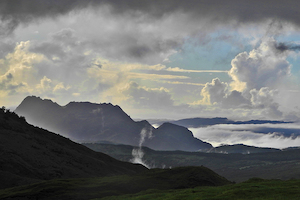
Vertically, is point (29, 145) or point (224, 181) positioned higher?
point (29, 145)

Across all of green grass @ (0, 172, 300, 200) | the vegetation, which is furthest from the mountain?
green grass @ (0, 172, 300, 200)

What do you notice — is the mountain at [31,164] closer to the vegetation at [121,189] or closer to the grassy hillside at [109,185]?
the grassy hillside at [109,185]

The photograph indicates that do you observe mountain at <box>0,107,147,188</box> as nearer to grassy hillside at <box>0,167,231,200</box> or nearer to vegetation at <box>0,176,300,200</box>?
grassy hillside at <box>0,167,231,200</box>

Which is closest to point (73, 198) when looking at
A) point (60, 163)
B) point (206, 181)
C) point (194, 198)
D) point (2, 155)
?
point (194, 198)

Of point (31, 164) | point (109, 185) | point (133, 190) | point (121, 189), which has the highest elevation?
point (31, 164)

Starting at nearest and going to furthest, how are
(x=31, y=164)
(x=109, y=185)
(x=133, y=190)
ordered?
(x=133, y=190) < (x=109, y=185) < (x=31, y=164)

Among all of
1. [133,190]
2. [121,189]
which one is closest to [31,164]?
[121,189]

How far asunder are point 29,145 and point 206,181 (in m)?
110

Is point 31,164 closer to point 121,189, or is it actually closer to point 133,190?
point 121,189

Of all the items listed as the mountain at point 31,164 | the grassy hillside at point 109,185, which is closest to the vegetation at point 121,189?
the grassy hillside at point 109,185

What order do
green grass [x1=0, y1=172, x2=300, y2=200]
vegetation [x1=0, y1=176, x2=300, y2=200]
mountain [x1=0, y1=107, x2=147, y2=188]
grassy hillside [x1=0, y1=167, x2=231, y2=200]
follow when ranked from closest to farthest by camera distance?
1. green grass [x1=0, y1=172, x2=300, y2=200]
2. vegetation [x1=0, y1=176, x2=300, y2=200]
3. grassy hillside [x1=0, y1=167, x2=231, y2=200]
4. mountain [x1=0, y1=107, x2=147, y2=188]

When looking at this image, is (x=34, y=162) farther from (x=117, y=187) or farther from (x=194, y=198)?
(x=194, y=198)

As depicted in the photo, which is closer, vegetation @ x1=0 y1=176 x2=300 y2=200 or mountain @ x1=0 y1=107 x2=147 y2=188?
vegetation @ x1=0 y1=176 x2=300 y2=200

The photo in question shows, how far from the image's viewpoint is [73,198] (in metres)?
92.1
